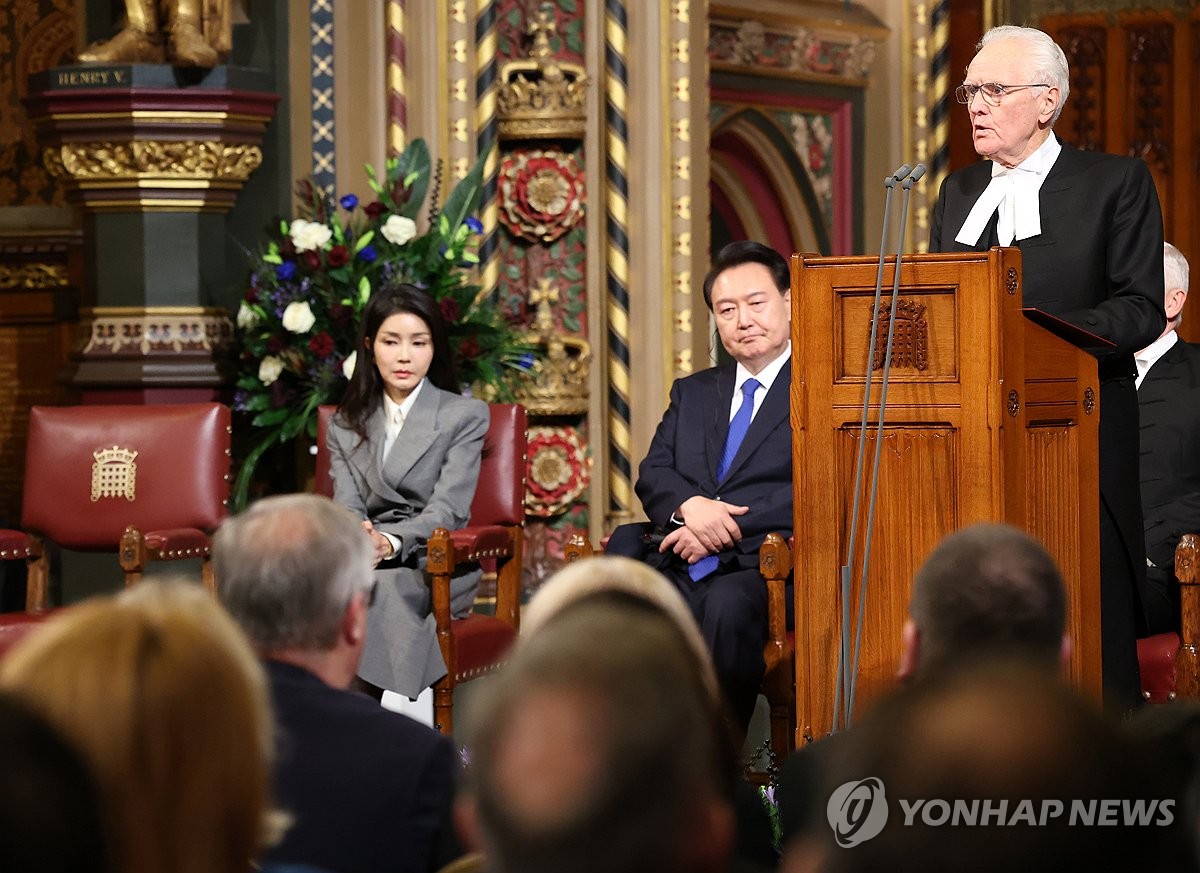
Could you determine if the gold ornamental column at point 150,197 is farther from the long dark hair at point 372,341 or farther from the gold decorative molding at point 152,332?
the long dark hair at point 372,341

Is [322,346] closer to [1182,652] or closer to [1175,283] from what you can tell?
[1175,283]

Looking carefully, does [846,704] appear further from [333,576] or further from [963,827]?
[963,827]

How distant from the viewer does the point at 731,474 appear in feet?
15.4

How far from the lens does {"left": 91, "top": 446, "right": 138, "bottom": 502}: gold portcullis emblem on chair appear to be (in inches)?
210

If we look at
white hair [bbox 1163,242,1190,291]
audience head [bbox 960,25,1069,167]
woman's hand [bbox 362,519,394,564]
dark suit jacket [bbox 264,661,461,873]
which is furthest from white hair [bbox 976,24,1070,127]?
dark suit jacket [bbox 264,661,461,873]

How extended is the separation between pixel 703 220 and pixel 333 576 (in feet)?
15.7

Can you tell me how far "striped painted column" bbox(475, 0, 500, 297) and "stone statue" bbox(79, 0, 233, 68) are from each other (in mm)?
973

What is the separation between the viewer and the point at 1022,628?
1.97 metres

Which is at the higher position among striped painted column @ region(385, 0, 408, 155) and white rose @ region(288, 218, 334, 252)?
striped painted column @ region(385, 0, 408, 155)

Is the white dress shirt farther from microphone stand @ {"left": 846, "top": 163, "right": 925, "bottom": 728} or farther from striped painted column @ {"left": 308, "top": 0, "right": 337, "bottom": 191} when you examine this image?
striped painted column @ {"left": 308, "top": 0, "right": 337, "bottom": 191}

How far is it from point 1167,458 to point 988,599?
9.53 feet

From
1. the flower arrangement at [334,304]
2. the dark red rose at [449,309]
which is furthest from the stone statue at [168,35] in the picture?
the dark red rose at [449,309]

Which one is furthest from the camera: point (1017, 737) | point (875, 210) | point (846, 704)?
point (875, 210)

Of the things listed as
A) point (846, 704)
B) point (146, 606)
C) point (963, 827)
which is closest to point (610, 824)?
point (963, 827)
